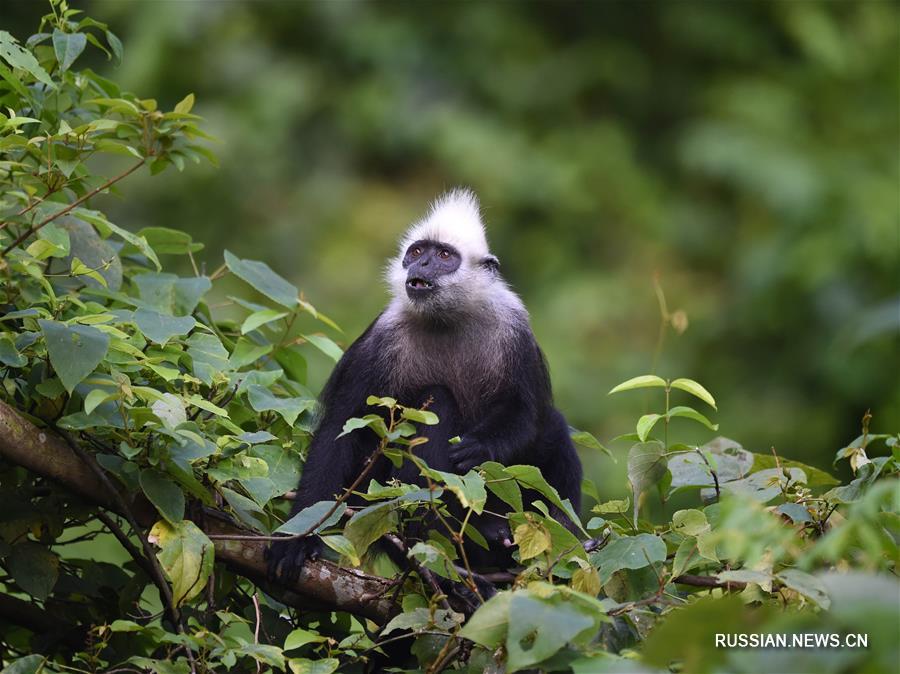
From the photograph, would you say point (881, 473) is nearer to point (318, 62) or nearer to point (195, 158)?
point (195, 158)

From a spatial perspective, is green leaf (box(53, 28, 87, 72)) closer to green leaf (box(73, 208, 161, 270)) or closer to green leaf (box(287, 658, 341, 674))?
green leaf (box(73, 208, 161, 270))

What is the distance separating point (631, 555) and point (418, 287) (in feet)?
8.50

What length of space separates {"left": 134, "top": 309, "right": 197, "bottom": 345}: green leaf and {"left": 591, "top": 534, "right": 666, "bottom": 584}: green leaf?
153cm

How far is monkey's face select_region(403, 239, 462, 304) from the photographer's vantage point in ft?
18.4

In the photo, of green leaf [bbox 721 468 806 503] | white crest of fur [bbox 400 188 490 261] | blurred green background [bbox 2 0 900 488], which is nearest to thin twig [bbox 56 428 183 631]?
green leaf [bbox 721 468 806 503]

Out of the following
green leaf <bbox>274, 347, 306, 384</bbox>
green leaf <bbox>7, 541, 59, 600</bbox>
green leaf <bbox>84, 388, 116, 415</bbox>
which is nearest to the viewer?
green leaf <bbox>84, 388, 116, 415</bbox>

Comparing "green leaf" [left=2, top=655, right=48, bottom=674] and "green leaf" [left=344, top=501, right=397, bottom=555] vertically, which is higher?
"green leaf" [left=344, top=501, right=397, bottom=555]

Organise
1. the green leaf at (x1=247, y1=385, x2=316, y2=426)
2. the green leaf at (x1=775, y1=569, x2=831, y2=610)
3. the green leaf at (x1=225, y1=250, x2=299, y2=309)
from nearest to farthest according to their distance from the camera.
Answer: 1. the green leaf at (x1=775, y1=569, x2=831, y2=610)
2. the green leaf at (x1=247, y1=385, x2=316, y2=426)
3. the green leaf at (x1=225, y1=250, x2=299, y2=309)

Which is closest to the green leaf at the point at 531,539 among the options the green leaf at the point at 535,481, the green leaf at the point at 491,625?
the green leaf at the point at 535,481

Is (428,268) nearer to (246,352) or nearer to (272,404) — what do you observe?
(246,352)

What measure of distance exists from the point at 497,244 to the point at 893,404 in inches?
178

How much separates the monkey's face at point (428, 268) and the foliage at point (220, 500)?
1280mm

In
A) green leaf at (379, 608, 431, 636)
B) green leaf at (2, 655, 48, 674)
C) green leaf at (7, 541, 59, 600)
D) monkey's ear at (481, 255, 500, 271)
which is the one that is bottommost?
green leaf at (2, 655, 48, 674)

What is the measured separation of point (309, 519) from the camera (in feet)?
11.0
